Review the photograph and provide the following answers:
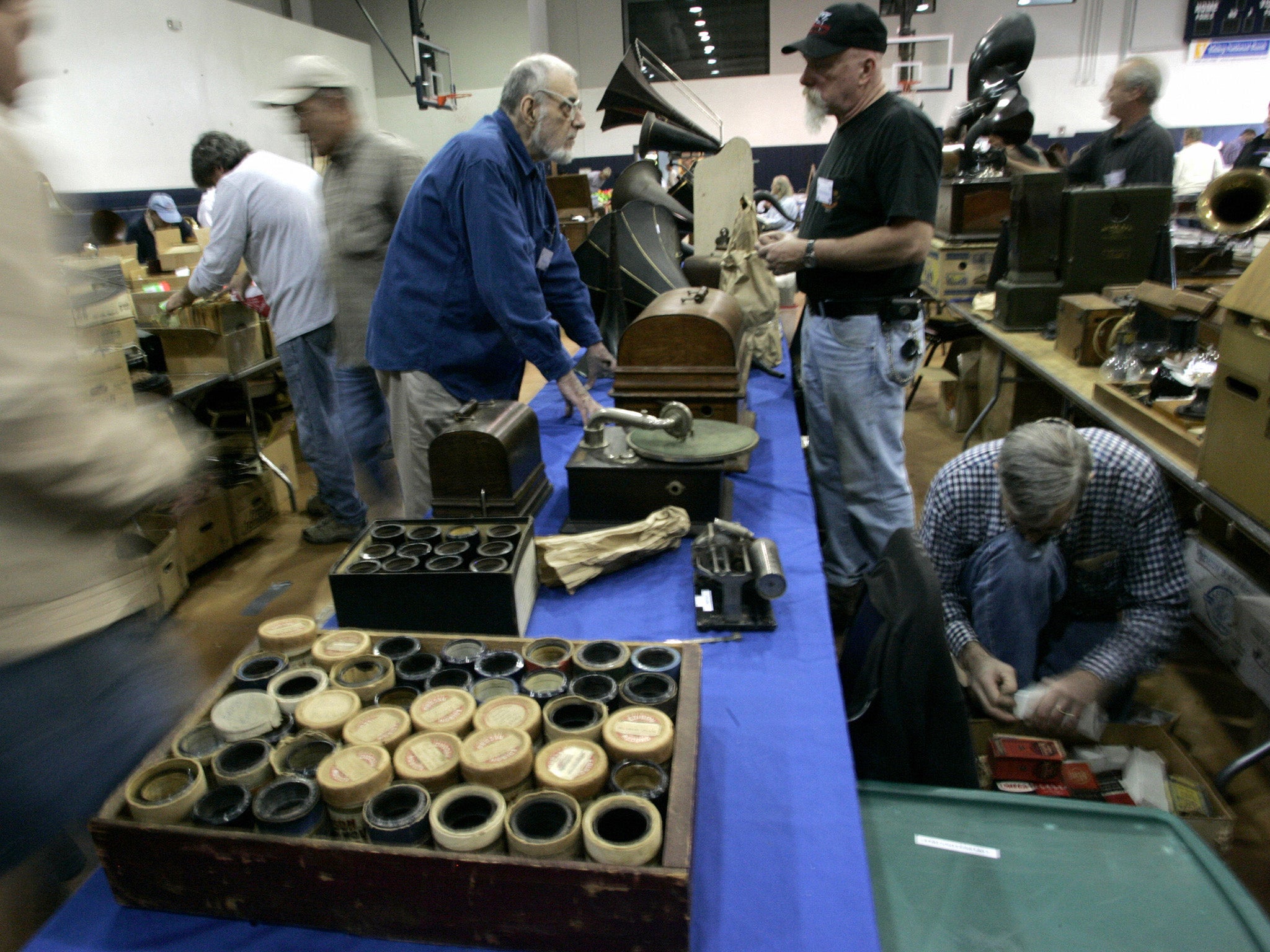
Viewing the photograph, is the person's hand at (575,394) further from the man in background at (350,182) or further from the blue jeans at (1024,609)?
the blue jeans at (1024,609)

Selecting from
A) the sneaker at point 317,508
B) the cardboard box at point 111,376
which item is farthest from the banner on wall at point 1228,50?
the cardboard box at point 111,376

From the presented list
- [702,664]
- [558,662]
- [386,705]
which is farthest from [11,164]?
[702,664]

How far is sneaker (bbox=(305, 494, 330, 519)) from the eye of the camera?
3.91 metres

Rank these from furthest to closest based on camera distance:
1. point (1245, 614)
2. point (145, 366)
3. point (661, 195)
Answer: point (661, 195)
point (145, 366)
point (1245, 614)

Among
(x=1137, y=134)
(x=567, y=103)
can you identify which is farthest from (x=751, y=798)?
(x=1137, y=134)

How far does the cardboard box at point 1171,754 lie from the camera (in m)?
1.67

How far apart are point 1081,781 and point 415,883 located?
142 centimetres

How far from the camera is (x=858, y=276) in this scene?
2416 mm

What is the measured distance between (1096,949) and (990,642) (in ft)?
2.64

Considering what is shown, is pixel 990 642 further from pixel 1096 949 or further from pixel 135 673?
pixel 135 673

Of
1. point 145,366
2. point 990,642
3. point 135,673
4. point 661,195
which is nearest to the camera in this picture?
point 135,673

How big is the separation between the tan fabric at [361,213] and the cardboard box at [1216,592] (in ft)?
8.56

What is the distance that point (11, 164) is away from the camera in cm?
83

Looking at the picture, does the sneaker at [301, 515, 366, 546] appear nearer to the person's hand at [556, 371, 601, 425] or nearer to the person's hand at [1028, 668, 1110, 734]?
the person's hand at [556, 371, 601, 425]
